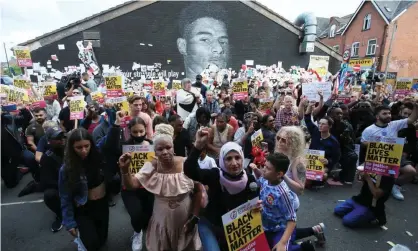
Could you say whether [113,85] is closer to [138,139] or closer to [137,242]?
[138,139]

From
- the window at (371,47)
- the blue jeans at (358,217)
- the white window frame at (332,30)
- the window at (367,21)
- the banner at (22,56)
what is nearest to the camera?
the blue jeans at (358,217)

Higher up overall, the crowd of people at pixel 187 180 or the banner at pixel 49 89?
the banner at pixel 49 89

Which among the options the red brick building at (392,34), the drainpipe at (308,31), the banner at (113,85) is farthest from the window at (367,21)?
the banner at (113,85)

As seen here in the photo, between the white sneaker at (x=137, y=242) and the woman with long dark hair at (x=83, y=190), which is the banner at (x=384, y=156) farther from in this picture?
the woman with long dark hair at (x=83, y=190)

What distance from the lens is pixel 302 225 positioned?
3.77 meters

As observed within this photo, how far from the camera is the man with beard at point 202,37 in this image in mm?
15133

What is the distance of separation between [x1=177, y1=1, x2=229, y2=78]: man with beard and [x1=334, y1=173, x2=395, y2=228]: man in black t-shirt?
12.9m

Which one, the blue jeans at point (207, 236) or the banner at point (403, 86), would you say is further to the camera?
the banner at point (403, 86)

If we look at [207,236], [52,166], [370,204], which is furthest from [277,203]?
[52,166]

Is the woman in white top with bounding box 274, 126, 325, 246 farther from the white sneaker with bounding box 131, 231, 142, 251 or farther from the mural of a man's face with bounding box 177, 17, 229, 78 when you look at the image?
the mural of a man's face with bounding box 177, 17, 229, 78

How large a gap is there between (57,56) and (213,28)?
8.98 m

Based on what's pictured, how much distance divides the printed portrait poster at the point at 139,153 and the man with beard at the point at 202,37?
12847 millimetres

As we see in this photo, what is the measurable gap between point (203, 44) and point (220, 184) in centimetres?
1411

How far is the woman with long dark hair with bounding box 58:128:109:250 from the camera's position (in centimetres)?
276
